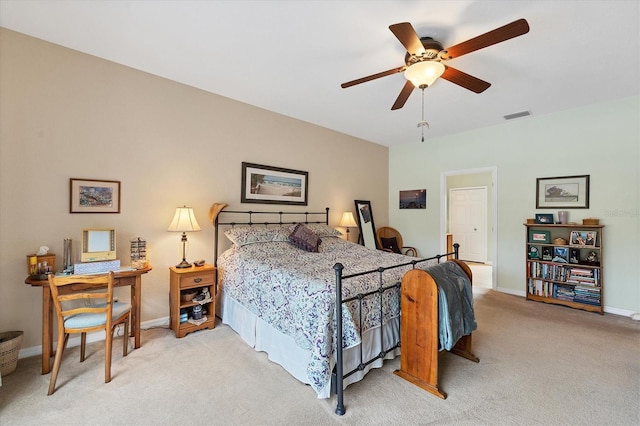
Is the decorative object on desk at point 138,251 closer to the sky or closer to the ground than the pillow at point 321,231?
closer to the ground

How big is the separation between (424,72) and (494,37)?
0.54m

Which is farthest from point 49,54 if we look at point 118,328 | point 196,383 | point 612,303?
point 612,303

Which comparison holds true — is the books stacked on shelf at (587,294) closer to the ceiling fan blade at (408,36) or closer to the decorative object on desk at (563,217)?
the decorative object on desk at (563,217)

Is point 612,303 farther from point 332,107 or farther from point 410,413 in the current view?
point 332,107

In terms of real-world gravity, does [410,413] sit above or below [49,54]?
below

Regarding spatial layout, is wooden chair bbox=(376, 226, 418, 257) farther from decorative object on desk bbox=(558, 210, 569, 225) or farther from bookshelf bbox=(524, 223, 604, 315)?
decorative object on desk bbox=(558, 210, 569, 225)

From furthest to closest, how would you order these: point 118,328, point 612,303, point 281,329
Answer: point 612,303 → point 118,328 → point 281,329

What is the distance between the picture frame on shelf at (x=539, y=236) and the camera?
4.07 metres

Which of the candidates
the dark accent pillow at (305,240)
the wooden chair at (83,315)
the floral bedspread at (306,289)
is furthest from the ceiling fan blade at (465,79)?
the wooden chair at (83,315)

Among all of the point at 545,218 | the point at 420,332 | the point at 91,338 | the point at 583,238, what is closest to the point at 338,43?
the point at 420,332

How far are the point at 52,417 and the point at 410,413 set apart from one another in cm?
226

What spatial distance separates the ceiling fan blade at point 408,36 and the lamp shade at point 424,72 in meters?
0.11

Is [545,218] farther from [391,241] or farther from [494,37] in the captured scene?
[494,37]

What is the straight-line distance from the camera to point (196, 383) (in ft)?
6.97
